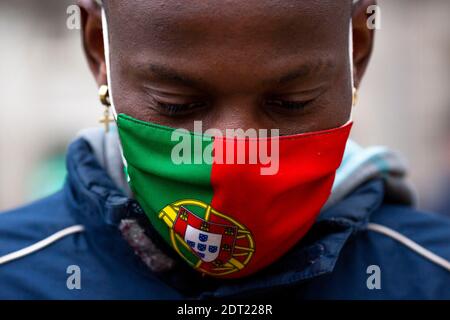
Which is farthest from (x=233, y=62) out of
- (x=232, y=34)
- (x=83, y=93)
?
(x=83, y=93)

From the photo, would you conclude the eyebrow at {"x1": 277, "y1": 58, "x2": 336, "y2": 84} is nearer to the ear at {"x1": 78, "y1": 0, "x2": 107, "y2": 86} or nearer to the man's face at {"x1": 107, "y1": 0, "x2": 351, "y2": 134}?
the man's face at {"x1": 107, "y1": 0, "x2": 351, "y2": 134}

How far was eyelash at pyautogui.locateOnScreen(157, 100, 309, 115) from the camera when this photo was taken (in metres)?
1.95

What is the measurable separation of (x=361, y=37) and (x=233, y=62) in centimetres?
62

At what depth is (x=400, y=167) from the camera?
267 centimetres

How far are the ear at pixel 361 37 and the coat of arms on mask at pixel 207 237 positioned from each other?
28.2 inches

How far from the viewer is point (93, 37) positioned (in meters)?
2.29

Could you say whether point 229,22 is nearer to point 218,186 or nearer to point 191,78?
point 191,78

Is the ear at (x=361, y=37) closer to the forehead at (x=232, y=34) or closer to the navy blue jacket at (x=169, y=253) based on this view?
the forehead at (x=232, y=34)

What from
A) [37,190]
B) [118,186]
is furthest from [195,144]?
[37,190]

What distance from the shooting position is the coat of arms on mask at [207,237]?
1.91 meters

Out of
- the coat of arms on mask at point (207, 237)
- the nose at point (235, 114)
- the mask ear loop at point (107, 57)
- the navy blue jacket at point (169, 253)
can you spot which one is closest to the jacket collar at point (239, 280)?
the navy blue jacket at point (169, 253)

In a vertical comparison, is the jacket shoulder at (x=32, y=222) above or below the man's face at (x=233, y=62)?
below

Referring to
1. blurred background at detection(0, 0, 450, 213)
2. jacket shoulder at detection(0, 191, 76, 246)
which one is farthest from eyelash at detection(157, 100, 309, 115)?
blurred background at detection(0, 0, 450, 213)

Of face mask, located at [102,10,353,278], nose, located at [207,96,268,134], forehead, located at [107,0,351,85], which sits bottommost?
face mask, located at [102,10,353,278]
